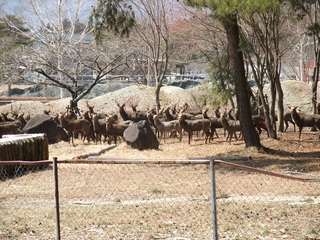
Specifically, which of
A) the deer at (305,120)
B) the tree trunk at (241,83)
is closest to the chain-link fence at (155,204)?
the tree trunk at (241,83)

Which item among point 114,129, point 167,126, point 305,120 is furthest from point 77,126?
point 305,120

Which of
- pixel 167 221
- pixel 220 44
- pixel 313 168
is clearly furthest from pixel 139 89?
pixel 167 221

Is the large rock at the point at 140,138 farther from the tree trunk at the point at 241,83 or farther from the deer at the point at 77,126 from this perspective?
the deer at the point at 77,126

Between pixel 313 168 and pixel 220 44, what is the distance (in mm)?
17797

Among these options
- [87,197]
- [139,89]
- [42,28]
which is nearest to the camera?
[87,197]

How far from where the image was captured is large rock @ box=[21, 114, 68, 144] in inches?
1014

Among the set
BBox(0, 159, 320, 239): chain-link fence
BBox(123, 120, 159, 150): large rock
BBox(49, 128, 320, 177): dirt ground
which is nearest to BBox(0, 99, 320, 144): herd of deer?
BBox(49, 128, 320, 177): dirt ground

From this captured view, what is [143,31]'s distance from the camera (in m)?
36.6

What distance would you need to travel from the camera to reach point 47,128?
26062mm

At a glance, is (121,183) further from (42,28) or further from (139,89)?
(42,28)

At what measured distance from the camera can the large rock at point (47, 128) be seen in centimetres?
2577

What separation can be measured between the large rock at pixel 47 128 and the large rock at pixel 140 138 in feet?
16.6

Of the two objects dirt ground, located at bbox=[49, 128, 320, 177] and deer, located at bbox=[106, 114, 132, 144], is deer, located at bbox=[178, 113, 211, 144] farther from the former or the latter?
deer, located at bbox=[106, 114, 132, 144]

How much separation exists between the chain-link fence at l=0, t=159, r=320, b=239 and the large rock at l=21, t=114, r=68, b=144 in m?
9.28
